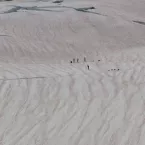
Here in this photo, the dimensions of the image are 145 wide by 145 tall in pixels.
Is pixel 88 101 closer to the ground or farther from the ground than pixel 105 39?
farther from the ground

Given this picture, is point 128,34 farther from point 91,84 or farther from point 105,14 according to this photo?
point 91,84

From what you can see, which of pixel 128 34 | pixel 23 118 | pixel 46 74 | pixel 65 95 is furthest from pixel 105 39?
pixel 23 118

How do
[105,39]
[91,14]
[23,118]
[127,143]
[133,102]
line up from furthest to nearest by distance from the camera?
1. [91,14]
2. [105,39]
3. [133,102]
4. [23,118]
5. [127,143]

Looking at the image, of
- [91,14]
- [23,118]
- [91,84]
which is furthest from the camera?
[91,14]

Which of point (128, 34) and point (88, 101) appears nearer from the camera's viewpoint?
point (88, 101)

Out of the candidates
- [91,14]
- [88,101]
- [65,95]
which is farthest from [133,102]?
[91,14]

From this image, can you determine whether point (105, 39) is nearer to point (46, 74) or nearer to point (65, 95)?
point (46, 74)
